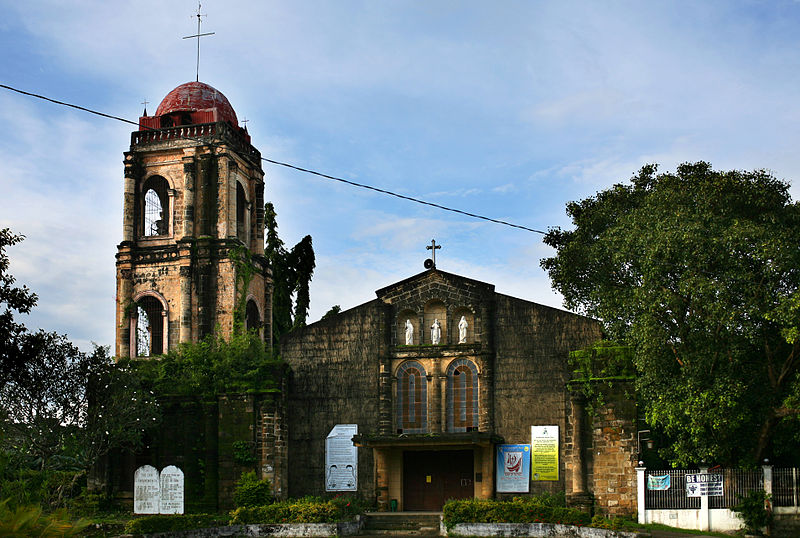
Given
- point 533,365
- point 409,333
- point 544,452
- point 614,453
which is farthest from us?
point 409,333

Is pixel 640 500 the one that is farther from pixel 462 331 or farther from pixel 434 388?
pixel 462 331

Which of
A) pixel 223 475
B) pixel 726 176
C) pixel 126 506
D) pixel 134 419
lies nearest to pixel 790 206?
pixel 726 176

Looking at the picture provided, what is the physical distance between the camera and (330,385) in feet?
99.4

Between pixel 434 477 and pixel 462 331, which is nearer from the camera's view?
pixel 434 477

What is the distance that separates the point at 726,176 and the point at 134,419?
19116 millimetres

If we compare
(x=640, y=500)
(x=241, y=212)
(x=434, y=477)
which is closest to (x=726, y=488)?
(x=640, y=500)

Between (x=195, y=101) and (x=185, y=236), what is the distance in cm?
608

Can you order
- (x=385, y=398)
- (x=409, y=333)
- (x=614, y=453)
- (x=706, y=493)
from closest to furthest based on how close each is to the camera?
(x=706, y=493) → (x=614, y=453) → (x=385, y=398) → (x=409, y=333)

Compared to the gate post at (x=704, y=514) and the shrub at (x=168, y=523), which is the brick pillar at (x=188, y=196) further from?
the gate post at (x=704, y=514)

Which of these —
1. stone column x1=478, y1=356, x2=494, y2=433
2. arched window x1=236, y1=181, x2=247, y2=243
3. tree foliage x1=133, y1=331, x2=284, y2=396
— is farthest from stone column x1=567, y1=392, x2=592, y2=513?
arched window x1=236, y1=181, x2=247, y2=243

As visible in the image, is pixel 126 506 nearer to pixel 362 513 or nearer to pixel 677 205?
pixel 362 513

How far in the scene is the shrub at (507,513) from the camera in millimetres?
23859

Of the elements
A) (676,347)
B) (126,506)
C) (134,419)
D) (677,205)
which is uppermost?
(677,205)

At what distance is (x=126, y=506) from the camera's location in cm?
3022
